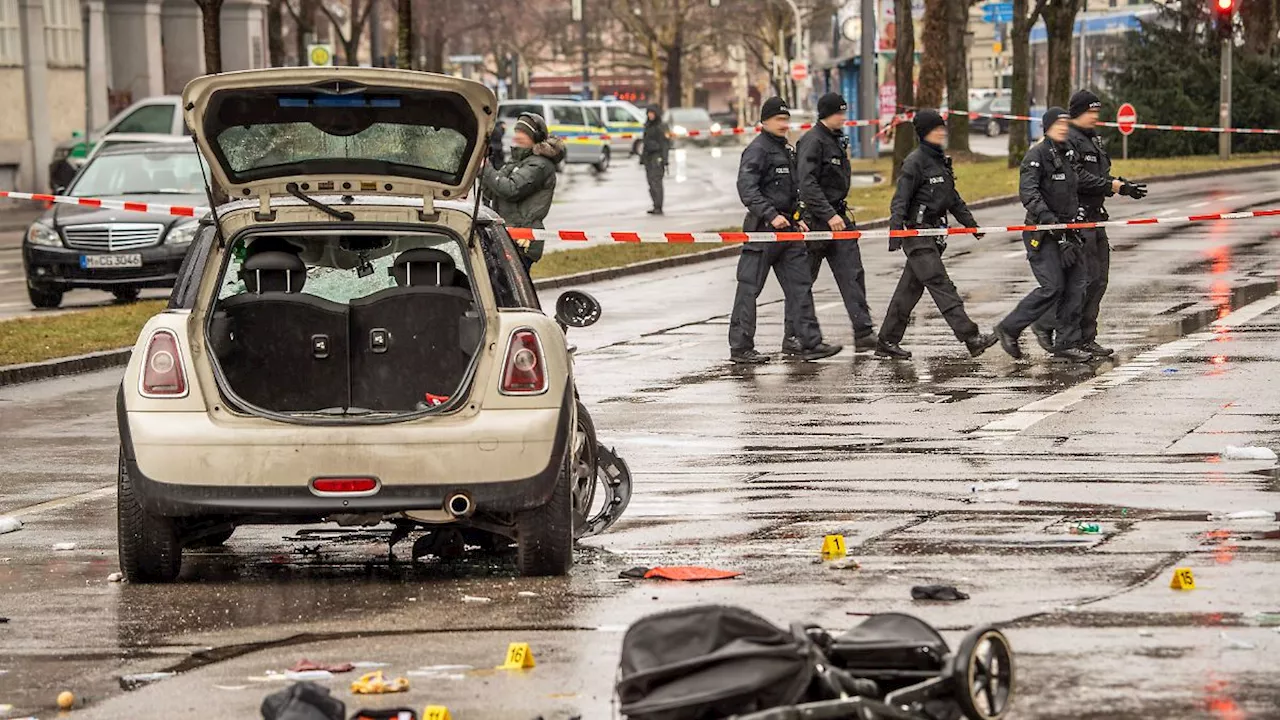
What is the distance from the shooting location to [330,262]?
9.33 metres

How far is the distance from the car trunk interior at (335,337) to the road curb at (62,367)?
7.86 m

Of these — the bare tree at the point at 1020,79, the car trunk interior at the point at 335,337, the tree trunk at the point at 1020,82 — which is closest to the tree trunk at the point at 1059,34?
the bare tree at the point at 1020,79

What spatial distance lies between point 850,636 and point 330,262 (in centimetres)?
391

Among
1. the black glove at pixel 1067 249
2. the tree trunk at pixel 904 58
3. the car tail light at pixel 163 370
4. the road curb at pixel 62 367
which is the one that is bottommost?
the road curb at pixel 62 367

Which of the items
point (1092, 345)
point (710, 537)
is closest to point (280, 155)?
point (710, 537)

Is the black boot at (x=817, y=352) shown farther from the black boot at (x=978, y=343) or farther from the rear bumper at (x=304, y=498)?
the rear bumper at (x=304, y=498)

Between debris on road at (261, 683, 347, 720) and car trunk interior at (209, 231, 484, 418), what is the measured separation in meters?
3.05

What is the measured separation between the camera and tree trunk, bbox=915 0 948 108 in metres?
42.3

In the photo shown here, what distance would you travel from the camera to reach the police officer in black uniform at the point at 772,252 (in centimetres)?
1677

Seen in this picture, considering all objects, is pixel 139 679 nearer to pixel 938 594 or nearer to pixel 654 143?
pixel 938 594

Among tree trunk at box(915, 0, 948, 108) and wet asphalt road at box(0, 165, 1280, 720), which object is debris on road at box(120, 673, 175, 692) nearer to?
wet asphalt road at box(0, 165, 1280, 720)

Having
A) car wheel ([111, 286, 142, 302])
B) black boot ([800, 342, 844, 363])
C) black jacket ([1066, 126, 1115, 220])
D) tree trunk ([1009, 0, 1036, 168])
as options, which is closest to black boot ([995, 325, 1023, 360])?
black jacket ([1066, 126, 1115, 220])

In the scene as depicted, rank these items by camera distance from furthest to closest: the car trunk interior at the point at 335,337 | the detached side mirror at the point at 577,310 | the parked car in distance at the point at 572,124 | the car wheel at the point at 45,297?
the parked car in distance at the point at 572,124 < the car wheel at the point at 45,297 < the detached side mirror at the point at 577,310 < the car trunk interior at the point at 335,337

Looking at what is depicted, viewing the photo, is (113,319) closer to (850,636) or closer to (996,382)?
(996,382)
